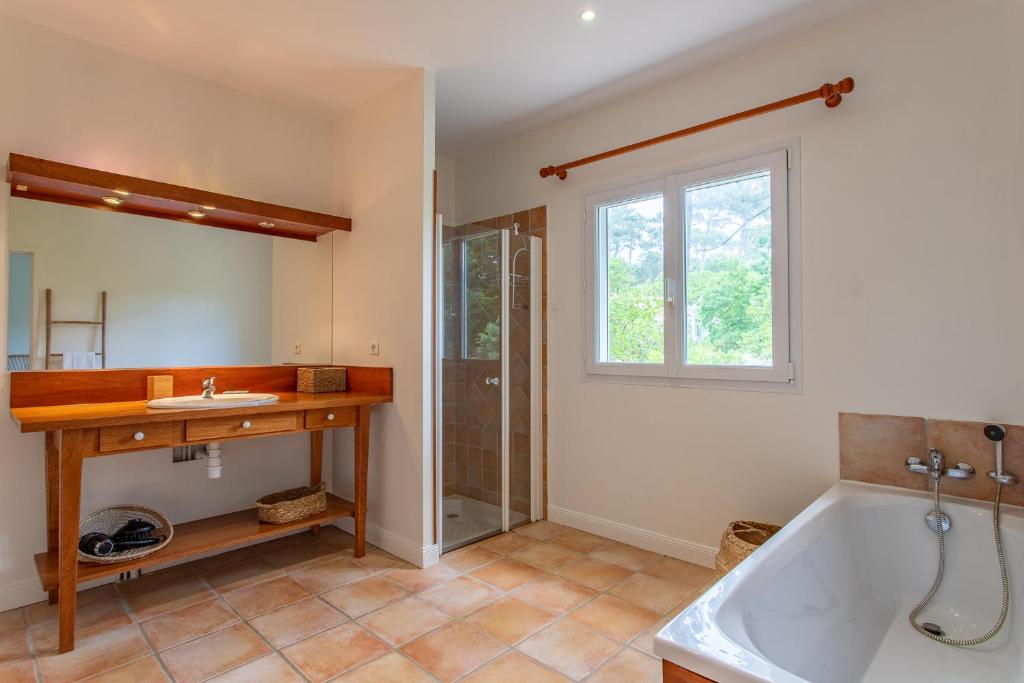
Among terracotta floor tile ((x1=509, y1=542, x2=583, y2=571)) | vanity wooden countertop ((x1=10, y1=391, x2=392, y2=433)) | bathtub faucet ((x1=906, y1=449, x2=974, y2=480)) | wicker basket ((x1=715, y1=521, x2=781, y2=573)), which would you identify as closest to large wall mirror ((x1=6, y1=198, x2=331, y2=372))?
vanity wooden countertop ((x1=10, y1=391, x2=392, y2=433))

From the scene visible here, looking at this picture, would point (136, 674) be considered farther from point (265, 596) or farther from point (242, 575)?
point (242, 575)

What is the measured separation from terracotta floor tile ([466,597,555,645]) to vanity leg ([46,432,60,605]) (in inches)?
68.6

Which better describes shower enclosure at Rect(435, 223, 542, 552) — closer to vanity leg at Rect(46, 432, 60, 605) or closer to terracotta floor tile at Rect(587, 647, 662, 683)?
terracotta floor tile at Rect(587, 647, 662, 683)

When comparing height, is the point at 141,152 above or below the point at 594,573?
above

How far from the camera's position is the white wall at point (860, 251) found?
1883 millimetres

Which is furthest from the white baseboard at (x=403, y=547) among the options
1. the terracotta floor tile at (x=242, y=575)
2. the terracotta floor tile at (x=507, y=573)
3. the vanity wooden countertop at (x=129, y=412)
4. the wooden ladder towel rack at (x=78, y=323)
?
the wooden ladder towel rack at (x=78, y=323)

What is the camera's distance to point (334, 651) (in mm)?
1896

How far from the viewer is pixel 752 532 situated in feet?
7.38

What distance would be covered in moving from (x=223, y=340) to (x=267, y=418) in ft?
2.08

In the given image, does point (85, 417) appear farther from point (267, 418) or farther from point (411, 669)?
point (411, 669)

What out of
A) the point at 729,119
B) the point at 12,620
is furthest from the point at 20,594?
the point at 729,119

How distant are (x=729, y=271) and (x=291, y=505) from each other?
2.38 meters

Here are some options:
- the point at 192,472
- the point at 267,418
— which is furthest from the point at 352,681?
the point at 192,472

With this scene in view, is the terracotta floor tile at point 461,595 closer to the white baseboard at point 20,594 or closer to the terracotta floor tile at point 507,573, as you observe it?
the terracotta floor tile at point 507,573
